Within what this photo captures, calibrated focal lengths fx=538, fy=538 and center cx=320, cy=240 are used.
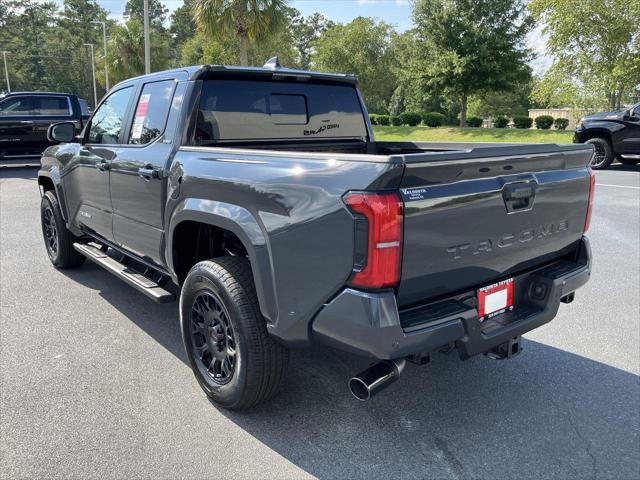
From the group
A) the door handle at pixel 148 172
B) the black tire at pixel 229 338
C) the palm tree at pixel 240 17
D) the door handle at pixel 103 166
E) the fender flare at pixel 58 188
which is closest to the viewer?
the black tire at pixel 229 338

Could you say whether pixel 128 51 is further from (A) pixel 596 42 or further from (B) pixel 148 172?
(B) pixel 148 172

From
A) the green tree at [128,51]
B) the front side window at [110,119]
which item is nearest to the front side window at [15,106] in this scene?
the front side window at [110,119]

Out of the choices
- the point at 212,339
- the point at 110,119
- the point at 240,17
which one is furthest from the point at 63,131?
the point at 240,17

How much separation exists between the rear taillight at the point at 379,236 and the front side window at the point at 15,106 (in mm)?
14894

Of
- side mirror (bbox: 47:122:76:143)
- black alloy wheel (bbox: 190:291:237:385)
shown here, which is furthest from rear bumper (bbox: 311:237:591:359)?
side mirror (bbox: 47:122:76:143)

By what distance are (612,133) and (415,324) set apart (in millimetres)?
13419

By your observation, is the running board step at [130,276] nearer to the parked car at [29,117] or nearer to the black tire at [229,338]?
the black tire at [229,338]

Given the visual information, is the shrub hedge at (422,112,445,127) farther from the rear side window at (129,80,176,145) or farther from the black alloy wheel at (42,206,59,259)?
the rear side window at (129,80,176,145)

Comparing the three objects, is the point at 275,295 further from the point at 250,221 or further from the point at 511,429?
the point at 511,429

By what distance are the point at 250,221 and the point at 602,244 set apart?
18.4 feet

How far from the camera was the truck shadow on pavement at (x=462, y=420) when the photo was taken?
8.52 ft

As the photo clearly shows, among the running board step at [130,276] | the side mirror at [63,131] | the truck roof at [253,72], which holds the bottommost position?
the running board step at [130,276]

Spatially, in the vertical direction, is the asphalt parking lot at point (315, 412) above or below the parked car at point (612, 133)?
below

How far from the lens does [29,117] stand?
562 inches
